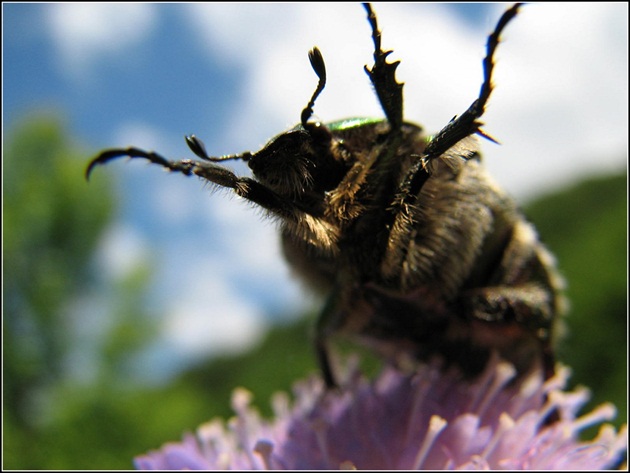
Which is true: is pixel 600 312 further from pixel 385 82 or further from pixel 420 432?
pixel 385 82

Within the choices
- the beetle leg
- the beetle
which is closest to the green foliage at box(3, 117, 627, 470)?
the beetle

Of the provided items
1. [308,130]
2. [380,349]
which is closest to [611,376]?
[380,349]

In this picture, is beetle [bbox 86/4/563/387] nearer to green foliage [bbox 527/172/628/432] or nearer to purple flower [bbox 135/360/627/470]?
purple flower [bbox 135/360/627/470]

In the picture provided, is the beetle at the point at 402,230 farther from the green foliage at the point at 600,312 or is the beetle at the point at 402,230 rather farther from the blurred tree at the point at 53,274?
the blurred tree at the point at 53,274

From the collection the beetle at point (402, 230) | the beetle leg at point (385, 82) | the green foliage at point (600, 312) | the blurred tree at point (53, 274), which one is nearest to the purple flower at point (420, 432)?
the beetle at point (402, 230)

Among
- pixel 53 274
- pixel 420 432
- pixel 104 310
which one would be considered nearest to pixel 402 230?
pixel 420 432

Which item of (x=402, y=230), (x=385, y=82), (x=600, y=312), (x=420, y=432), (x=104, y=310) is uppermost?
(x=385, y=82)

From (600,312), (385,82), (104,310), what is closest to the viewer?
(385,82)
